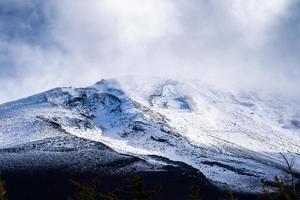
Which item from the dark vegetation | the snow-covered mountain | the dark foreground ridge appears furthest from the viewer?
the snow-covered mountain

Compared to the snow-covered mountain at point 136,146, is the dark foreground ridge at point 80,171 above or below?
below

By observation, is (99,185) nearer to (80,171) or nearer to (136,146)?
(80,171)

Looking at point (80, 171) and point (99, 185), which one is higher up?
point (80, 171)

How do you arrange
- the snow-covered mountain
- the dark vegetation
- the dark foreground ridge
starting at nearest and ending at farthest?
the dark vegetation → the dark foreground ridge → the snow-covered mountain

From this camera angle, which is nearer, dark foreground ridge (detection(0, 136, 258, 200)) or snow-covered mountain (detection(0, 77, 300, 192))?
dark foreground ridge (detection(0, 136, 258, 200))

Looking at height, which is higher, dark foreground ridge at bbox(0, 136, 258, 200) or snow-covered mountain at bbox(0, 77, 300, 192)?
snow-covered mountain at bbox(0, 77, 300, 192)

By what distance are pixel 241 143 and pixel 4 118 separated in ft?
234

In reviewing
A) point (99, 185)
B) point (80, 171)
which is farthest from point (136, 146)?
point (99, 185)

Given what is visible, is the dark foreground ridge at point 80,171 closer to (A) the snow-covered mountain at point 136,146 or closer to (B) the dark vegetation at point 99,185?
(B) the dark vegetation at point 99,185

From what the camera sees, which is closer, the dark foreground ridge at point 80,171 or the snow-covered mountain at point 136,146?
the dark foreground ridge at point 80,171

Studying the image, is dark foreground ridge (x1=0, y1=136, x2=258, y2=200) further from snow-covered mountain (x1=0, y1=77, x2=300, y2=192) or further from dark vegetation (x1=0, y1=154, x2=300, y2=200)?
snow-covered mountain (x1=0, y1=77, x2=300, y2=192)

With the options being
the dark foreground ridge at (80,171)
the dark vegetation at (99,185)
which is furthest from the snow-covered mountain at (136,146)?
the dark vegetation at (99,185)

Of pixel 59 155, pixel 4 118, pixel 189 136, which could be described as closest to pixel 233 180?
pixel 59 155

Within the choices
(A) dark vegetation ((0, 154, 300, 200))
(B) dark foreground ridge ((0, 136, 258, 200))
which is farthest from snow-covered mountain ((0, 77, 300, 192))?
(A) dark vegetation ((0, 154, 300, 200))
